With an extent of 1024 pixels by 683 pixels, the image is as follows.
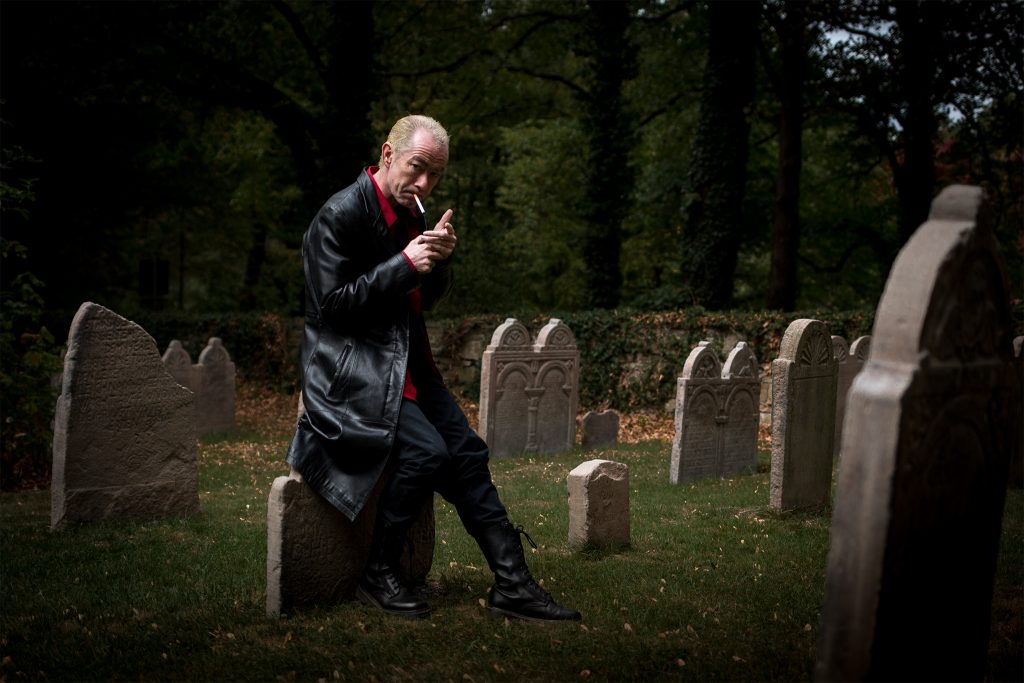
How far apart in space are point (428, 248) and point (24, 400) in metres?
6.36

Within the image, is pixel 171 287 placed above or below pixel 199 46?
below

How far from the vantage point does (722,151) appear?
17844 millimetres

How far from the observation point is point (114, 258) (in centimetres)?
2345

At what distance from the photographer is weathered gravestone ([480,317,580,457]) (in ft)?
34.9

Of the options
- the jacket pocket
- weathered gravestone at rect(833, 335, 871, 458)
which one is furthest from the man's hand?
weathered gravestone at rect(833, 335, 871, 458)

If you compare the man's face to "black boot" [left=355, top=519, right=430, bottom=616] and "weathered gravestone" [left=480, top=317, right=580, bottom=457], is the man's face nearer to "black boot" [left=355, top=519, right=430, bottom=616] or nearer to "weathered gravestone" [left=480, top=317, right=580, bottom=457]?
"black boot" [left=355, top=519, right=430, bottom=616]

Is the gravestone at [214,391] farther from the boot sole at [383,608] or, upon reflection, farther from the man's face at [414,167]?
the man's face at [414,167]

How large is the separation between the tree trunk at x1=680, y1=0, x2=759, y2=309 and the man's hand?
1413 cm

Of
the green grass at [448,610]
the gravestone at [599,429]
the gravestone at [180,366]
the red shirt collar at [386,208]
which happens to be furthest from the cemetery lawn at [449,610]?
the gravestone at [180,366]

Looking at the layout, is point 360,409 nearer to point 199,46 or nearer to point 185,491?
point 185,491

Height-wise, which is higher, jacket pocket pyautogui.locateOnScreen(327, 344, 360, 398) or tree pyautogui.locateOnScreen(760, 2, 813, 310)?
tree pyautogui.locateOnScreen(760, 2, 813, 310)

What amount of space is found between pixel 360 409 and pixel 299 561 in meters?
0.83

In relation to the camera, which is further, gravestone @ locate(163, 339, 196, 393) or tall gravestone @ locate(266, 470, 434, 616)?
gravestone @ locate(163, 339, 196, 393)

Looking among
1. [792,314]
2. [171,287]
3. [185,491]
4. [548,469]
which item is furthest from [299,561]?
[171,287]
